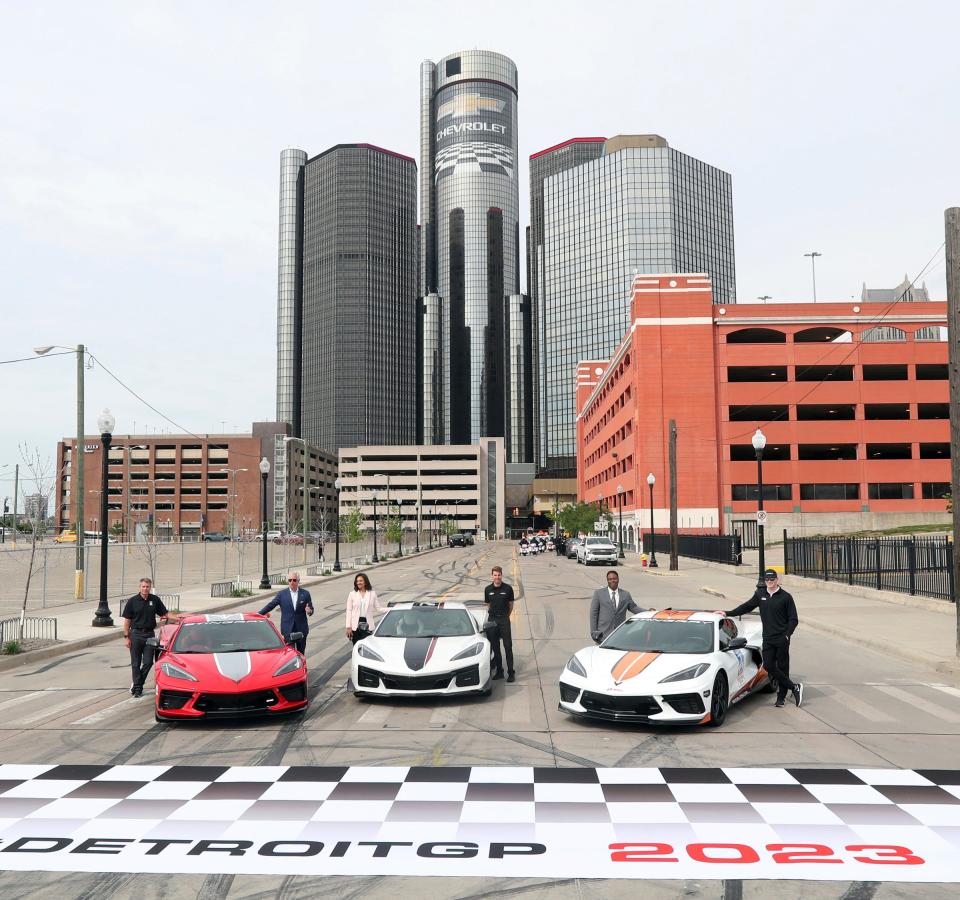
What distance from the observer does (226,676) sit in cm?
999

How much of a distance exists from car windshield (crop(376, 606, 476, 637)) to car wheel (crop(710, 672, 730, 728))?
3492mm

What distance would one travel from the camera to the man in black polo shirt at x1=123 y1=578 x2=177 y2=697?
1191cm

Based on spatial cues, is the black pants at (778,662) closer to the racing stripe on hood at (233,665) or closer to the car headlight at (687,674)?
the car headlight at (687,674)

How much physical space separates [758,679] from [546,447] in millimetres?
188105

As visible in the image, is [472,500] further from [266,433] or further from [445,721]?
[445,721]

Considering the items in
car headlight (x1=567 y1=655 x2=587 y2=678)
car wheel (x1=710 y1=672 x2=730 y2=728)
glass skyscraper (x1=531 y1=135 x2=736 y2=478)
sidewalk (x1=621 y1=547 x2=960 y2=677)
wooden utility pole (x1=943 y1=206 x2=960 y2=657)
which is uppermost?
glass skyscraper (x1=531 y1=135 x2=736 y2=478)

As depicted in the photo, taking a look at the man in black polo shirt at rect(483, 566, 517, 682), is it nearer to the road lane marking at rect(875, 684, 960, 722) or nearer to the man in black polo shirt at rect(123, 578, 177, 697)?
the man in black polo shirt at rect(123, 578, 177, 697)

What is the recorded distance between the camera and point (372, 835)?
20.6 feet

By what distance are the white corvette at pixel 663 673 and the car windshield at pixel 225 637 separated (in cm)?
395

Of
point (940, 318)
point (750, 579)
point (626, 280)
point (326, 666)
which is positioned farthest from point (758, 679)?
point (626, 280)

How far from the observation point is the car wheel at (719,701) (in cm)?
970

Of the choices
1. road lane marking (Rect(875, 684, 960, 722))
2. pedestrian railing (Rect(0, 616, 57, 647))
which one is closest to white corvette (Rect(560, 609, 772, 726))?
road lane marking (Rect(875, 684, 960, 722))

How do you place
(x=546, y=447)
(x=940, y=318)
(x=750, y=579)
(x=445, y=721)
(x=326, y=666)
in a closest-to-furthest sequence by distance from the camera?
(x=445, y=721) < (x=326, y=666) < (x=750, y=579) < (x=940, y=318) < (x=546, y=447)

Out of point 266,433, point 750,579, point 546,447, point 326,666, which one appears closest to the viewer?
point 326,666
